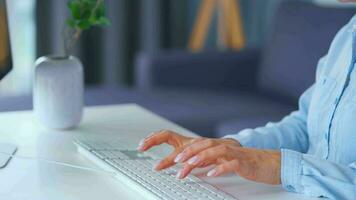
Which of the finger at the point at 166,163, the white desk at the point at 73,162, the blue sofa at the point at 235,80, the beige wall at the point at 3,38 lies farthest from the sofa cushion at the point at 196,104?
the finger at the point at 166,163

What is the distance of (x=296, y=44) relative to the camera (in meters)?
2.68

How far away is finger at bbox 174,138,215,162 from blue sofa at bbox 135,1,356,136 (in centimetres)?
113

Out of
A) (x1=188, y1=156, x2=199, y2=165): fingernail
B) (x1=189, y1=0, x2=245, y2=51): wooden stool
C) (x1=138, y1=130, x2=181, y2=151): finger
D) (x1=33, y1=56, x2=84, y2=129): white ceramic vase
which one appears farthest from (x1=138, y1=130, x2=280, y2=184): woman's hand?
(x1=189, y1=0, x2=245, y2=51): wooden stool

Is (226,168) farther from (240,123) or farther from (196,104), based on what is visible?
(196,104)

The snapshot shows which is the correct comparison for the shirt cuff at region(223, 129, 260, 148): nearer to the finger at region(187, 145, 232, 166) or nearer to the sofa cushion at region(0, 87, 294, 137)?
the finger at region(187, 145, 232, 166)

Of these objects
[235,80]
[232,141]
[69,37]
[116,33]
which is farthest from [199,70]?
[232,141]

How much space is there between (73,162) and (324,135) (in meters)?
0.50

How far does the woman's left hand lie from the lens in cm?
110

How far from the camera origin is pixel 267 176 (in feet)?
3.66

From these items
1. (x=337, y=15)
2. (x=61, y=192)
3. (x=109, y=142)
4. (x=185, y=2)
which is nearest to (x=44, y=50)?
(x=185, y=2)

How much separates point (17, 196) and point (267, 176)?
0.41m

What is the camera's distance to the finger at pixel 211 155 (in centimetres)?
110

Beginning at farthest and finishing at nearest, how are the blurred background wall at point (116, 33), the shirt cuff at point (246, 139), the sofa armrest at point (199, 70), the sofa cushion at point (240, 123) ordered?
the blurred background wall at point (116, 33) < the sofa armrest at point (199, 70) < the sofa cushion at point (240, 123) < the shirt cuff at point (246, 139)

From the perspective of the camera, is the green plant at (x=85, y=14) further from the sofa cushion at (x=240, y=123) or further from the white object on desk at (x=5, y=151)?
the sofa cushion at (x=240, y=123)
